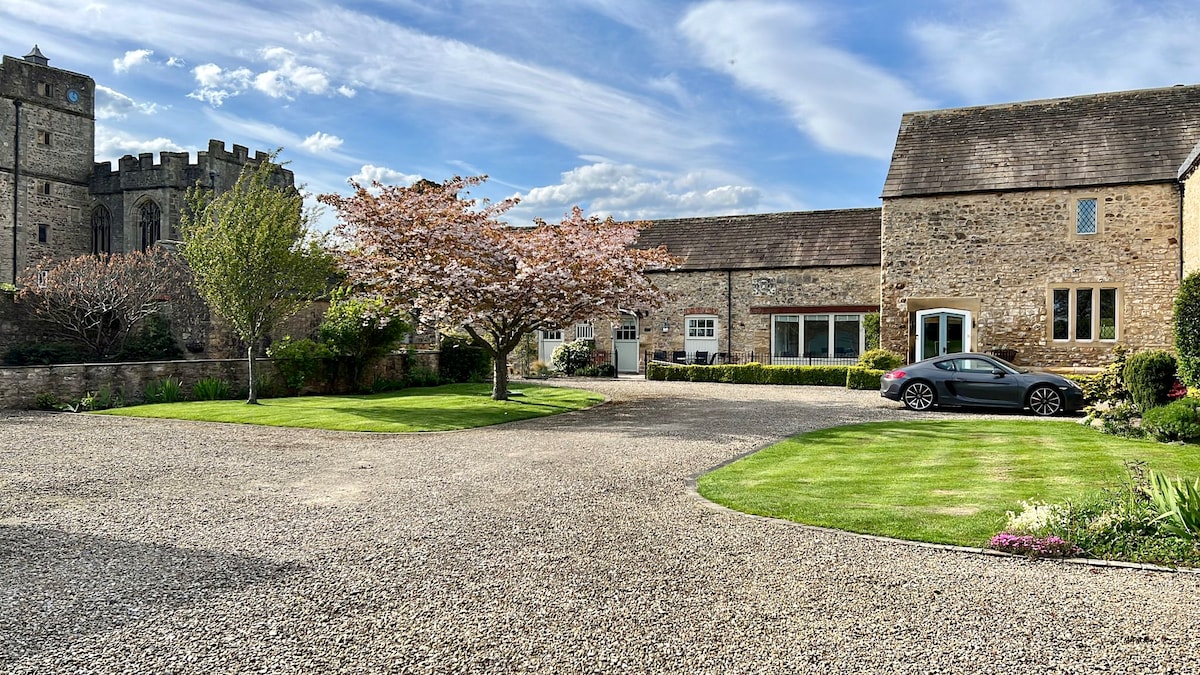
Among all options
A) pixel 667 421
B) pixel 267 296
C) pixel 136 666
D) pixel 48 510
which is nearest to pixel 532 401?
pixel 667 421

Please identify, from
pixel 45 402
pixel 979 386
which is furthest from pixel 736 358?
pixel 45 402

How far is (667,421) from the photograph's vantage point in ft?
51.8

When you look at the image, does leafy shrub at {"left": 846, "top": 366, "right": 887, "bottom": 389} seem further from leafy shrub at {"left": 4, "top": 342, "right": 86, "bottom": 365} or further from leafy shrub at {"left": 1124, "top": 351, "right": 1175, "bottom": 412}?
leafy shrub at {"left": 4, "top": 342, "right": 86, "bottom": 365}

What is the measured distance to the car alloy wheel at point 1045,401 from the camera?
16.4 meters

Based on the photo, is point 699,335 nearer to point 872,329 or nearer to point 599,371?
point 599,371

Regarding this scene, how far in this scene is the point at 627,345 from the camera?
1266 inches

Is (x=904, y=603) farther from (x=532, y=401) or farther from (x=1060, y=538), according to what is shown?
(x=532, y=401)

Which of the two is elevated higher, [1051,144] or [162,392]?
[1051,144]

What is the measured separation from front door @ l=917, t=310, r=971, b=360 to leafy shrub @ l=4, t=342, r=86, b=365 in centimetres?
2728

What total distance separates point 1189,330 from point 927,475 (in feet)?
26.1

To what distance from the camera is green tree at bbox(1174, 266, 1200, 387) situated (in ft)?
45.0

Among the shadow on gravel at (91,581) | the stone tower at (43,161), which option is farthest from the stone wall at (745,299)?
the stone tower at (43,161)

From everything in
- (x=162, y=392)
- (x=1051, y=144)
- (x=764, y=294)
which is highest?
(x=1051, y=144)

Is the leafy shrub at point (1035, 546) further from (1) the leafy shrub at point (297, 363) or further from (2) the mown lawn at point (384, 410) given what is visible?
(1) the leafy shrub at point (297, 363)
